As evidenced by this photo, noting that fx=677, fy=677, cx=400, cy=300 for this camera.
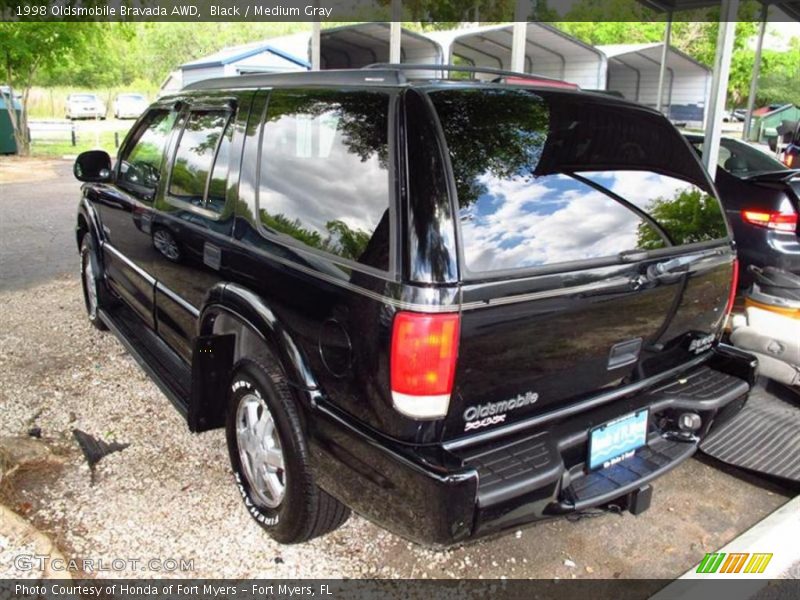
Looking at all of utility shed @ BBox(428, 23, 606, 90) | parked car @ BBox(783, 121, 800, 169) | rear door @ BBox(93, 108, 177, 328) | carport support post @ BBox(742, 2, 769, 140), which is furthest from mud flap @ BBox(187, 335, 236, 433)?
carport support post @ BBox(742, 2, 769, 140)

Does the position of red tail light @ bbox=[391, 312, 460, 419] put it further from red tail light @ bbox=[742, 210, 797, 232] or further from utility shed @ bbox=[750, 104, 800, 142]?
A: utility shed @ bbox=[750, 104, 800, 142]

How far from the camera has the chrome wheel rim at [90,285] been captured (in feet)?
16.2

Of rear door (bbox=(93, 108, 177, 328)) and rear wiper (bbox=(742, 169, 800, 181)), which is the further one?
rear wiper (bbox=(742, 169, 800, 181))

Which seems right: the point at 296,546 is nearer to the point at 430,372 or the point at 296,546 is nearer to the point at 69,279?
the point at 430,372

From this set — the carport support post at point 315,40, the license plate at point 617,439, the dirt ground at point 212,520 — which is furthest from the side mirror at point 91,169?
the carport support post at point 315,40

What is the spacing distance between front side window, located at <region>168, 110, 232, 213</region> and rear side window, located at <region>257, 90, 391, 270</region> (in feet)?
1.10

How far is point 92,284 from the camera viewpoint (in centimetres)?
503

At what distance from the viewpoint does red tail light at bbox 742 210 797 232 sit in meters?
5.46

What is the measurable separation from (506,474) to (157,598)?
1.41 m

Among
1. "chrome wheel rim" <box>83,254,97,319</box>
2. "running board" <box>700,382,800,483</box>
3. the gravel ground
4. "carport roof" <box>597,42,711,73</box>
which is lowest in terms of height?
the gravel ground

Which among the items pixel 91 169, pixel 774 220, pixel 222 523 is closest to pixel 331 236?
pixel 222 523

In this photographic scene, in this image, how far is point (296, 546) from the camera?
284 centimetres

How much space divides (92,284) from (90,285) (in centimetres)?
12

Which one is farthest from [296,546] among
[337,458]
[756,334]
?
[756,334]
